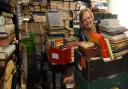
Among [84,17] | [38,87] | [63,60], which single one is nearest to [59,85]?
[63,60]

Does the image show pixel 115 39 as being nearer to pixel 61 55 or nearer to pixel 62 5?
pixel 61 55

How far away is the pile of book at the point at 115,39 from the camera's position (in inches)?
63.7

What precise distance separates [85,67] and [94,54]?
0.40 ft

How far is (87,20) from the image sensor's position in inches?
92.9

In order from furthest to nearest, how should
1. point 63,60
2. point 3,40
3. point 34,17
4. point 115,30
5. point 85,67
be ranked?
point 34,17, point 63,60, point 115,30, point 85,67, point 3,40

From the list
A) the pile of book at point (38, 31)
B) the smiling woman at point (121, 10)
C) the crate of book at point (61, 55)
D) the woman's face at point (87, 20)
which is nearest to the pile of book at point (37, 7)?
the pile of book at point (38, 31)

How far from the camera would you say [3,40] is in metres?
1.12

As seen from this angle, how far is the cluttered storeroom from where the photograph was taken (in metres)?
1.48

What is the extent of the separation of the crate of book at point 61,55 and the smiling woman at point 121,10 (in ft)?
10.9

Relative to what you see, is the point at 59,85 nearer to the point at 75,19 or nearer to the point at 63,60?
the point at 63,60

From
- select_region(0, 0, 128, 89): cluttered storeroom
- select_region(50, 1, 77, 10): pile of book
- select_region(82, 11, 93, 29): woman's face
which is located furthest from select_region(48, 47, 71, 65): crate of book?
select_region(50, 1, 77, 10): pile of book

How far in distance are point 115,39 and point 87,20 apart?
78 cm

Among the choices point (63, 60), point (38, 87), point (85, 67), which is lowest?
point (38, 87)

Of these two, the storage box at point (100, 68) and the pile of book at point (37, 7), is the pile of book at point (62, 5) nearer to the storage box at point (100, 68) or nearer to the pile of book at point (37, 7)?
the pile of book at point (37, 7)
